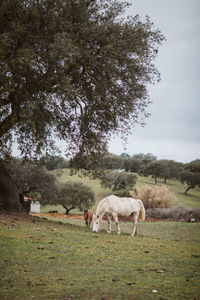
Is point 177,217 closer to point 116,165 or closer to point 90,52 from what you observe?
point 90,52

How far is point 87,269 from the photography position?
286 inches

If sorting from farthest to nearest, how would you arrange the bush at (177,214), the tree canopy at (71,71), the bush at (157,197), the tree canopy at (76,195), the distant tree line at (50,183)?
the tree canopy at (76,195) < the bush at (157,197) < the bush at (177,214) < the distant tree line at (50,183) < the tree canopy at (71,71)

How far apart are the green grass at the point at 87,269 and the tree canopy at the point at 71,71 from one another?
6.11 m

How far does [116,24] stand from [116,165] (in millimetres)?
75651

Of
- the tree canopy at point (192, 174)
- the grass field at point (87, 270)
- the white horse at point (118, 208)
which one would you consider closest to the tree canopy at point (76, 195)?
the white horse at point (118, 208)

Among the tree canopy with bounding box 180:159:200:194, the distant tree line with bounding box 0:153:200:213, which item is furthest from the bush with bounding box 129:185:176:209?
the tree canopy with bounding box 180:159:200:194

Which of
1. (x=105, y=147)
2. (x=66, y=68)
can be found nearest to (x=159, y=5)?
(x=66, y=68)

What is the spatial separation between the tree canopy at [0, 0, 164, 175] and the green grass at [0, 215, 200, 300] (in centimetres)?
611

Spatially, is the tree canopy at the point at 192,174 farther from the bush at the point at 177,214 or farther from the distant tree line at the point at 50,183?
the bush at the point at 177,214

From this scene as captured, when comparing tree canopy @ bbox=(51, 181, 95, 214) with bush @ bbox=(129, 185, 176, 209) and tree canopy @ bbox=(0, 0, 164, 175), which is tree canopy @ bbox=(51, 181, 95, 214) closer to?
bush @ bbox=(129, 185, 176, 209)

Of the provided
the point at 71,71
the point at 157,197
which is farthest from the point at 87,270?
the point at 157,197

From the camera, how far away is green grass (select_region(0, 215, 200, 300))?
18.3ft

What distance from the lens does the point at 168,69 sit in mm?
20547

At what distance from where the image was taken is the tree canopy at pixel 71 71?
13969 millimetres
